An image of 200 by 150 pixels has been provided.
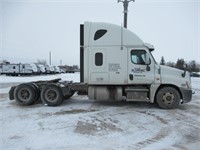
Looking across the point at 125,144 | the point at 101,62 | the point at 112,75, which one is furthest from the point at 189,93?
the point at 125,144

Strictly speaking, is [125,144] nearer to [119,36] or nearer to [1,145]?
[1,145]

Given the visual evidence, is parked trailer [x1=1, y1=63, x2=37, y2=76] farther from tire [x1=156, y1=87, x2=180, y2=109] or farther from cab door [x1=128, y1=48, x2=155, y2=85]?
tire [x1=156, y1=87, x2=180, y2=109]

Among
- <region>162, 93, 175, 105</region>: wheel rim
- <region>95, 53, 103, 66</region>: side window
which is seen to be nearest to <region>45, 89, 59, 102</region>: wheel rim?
<region>95, 53, 103, 66</region>: side window

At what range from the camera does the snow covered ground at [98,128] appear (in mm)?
4633

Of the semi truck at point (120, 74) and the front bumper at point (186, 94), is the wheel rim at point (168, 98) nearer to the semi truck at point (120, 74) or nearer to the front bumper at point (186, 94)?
the semi truck at point (120, 74)

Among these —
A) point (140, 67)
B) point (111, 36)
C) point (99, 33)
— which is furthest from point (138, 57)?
point (99, 33)

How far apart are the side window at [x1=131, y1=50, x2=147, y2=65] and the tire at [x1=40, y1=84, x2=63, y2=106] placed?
3.48 meters

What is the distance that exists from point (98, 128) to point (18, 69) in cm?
3652

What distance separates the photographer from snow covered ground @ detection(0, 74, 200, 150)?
4633mm

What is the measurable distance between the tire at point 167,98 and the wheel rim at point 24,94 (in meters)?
5.66

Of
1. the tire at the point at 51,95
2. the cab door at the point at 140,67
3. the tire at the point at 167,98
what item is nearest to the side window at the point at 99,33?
the cab door at the point at 140,67

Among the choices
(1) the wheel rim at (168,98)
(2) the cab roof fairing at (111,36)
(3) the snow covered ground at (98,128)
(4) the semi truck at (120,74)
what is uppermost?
(2) the cab roof fairing at (111,36)

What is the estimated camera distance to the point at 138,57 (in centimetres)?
848

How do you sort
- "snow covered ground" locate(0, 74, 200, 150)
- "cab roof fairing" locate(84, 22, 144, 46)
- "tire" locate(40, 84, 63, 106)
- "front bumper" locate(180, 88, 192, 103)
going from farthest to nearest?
"tire" locate(40, 84, 63, 106) → "cab roof fairing" locate(84, 22, 144, 46) → "front bumper" locate(180, 88, 192, 103) → "snow covered ground" locate(0, 74, 200, 150)
